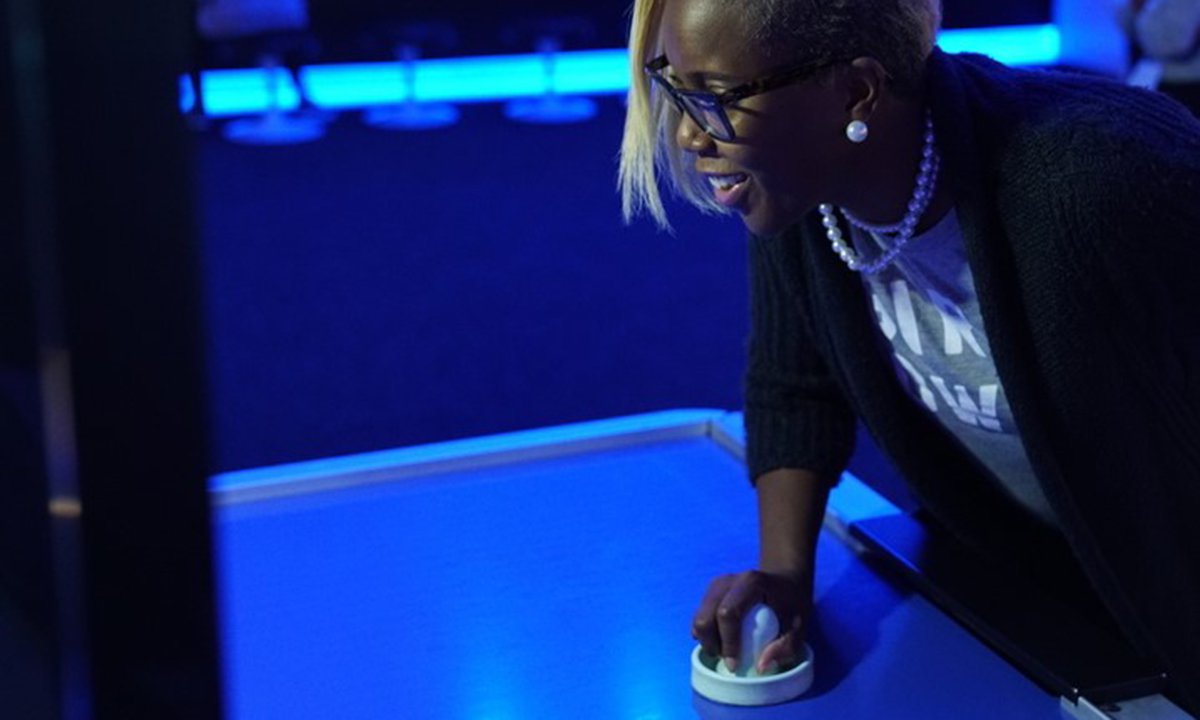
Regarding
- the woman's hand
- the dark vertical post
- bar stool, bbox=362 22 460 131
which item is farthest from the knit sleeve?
bar stool, bbox=362 22 460 131

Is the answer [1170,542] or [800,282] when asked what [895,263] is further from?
[1170,542]

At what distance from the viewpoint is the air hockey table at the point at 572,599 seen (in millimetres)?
1024

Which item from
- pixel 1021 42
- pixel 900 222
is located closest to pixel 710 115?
pixel 900 222

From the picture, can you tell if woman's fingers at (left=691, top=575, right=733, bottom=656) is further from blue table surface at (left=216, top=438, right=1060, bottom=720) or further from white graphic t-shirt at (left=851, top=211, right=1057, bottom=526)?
white graphic t-shirt at (left=851, top=211, right=1057, bottom=526)

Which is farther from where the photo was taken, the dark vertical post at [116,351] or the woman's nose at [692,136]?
the woman's nose at [692,136]

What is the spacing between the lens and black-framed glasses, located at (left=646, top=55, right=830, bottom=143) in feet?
3.43

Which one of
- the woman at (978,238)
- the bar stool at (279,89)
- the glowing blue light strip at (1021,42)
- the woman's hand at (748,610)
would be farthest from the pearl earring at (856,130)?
the glowing blue light strip at (1021,42)

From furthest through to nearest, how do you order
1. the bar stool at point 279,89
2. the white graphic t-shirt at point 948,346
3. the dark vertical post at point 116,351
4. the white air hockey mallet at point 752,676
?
the bar stool at point 279,89 → the white graphic t-shirt at point 948,346 → the white air hockey mallet at point 752,676 → the dark vertical post at point 116,351

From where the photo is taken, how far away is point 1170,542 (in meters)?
1.13

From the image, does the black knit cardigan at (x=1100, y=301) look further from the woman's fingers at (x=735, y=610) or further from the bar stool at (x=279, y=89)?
the bar stool at (x=279, y=89)

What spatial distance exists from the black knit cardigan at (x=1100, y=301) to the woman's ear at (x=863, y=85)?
0.15 feet

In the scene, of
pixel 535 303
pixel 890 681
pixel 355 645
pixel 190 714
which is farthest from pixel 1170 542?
pixel 535 303

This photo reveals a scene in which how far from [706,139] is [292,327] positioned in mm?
2505

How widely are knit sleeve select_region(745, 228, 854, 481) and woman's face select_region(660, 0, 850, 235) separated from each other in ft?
0.58
